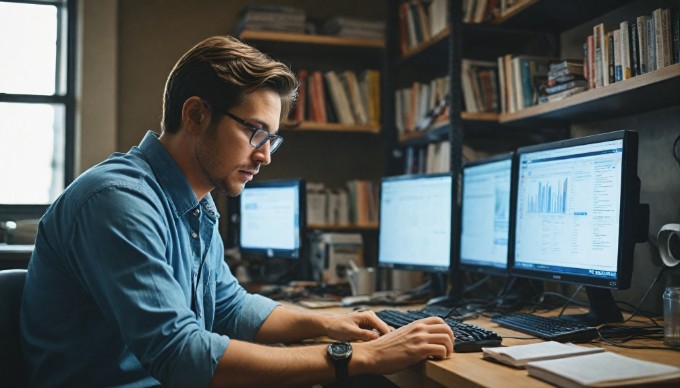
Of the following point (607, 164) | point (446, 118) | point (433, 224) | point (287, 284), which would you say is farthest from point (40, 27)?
point (607, 164)

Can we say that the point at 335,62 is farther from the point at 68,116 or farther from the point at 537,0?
the point at 537,0

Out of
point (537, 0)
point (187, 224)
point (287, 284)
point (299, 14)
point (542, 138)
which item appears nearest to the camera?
point (187, 224)

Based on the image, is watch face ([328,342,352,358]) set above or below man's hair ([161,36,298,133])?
below

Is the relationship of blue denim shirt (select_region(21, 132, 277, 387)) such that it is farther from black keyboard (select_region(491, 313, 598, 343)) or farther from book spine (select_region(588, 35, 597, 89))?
book spine (select_region(588, 35, 597, 89))

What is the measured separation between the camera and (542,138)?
2.76 meters

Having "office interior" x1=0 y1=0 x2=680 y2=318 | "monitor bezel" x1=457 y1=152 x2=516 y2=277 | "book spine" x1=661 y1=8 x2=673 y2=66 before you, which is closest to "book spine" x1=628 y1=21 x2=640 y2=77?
"book spine" x1=661 y1=8 x2=673 y2=66

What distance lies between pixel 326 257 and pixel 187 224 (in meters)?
1.67

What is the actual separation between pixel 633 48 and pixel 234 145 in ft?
3.79

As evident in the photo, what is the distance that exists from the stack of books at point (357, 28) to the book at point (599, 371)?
2630 millimetres

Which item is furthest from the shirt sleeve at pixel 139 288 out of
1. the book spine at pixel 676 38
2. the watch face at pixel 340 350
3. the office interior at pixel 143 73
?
the office interior at pixel 143 73

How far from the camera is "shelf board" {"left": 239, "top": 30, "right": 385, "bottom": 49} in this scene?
3422 mm

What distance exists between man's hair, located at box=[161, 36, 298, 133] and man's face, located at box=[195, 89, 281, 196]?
24mm

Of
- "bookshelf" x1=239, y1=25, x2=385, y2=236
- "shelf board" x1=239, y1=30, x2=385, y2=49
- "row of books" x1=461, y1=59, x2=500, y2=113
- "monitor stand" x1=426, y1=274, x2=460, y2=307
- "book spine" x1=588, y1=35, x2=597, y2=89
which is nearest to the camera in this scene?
"book spine" x1=588, y1=35, x2=597, y2=89

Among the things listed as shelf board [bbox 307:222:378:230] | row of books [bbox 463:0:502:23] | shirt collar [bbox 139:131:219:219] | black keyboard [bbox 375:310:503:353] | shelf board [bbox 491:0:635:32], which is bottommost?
black keyboard [bbox 375:310:503:353]
